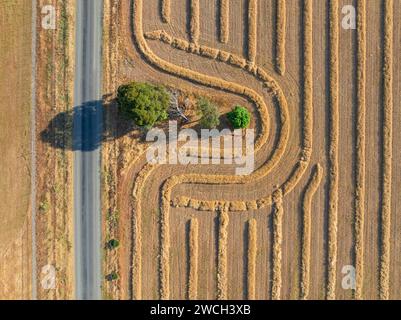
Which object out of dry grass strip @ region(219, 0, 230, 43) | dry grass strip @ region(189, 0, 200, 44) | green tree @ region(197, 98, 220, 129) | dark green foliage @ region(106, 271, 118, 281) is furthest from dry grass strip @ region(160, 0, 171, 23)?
dark green foliage @ region(106, 271, 118, 281)

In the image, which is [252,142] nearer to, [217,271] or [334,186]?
[334,186]

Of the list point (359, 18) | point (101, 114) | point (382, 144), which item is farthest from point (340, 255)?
point (101, 114)

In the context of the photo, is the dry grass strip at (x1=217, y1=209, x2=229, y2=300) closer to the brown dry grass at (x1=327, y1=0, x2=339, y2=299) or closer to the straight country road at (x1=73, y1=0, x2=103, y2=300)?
the brown dry grass at (x1=327, y1=0, x2=339, y2=299)

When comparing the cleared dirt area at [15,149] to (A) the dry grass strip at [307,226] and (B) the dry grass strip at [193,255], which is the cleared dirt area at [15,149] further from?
(A) the dry grass strip at [307,226]

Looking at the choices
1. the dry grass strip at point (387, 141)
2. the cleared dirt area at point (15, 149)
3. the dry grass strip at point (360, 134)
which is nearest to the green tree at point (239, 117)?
the dry grass strip at point (360, 134)
